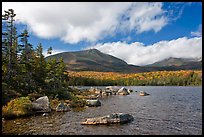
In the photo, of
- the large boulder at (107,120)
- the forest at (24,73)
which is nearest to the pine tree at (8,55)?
the forest at (24,73)

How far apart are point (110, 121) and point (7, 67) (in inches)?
679

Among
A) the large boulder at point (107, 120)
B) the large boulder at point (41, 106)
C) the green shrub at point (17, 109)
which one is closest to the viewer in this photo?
the large boulder at point (107, 120)

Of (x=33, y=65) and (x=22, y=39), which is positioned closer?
(x=33, y=65)

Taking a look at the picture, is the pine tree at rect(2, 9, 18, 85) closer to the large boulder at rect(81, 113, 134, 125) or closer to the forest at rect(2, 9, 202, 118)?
the forest at rect(2, 9, 202, 118)

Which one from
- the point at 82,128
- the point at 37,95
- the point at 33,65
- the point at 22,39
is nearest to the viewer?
the point at 82,128

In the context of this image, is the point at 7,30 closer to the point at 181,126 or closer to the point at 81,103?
the point at 81,103

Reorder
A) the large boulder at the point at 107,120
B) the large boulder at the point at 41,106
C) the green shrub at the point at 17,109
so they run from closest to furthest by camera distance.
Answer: the large boulder at the point at 107,120, the green shrub at the point at 17,109, the large boulder at the point at 41,106

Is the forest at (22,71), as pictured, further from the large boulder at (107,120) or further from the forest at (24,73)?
the large boulder at (107,120)

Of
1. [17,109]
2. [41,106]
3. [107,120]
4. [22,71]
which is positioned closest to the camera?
[107,120]

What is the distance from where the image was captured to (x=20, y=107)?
24234 millimetres

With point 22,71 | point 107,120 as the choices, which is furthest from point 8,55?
point 107,120

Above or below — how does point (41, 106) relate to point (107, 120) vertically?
above

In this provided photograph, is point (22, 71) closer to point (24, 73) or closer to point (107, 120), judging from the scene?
point (24, 73)

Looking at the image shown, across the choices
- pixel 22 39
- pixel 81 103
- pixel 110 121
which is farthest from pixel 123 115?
pixel 22 39
